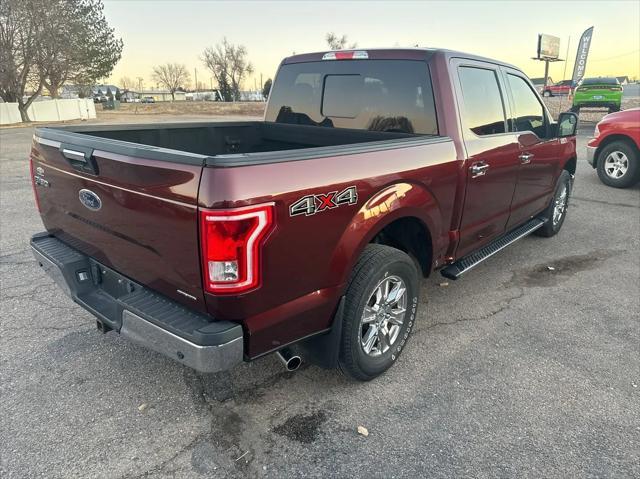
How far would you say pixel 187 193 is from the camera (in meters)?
1.93

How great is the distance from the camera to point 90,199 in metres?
2.51

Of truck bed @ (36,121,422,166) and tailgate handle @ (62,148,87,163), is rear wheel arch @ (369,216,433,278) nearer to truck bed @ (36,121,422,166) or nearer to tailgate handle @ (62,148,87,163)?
truck bed @ (36,121,422,166)

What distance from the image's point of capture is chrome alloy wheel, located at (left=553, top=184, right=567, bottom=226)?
5.69 m

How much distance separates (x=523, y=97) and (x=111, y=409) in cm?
431

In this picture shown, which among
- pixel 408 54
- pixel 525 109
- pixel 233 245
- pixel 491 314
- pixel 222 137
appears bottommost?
pixel 491 314

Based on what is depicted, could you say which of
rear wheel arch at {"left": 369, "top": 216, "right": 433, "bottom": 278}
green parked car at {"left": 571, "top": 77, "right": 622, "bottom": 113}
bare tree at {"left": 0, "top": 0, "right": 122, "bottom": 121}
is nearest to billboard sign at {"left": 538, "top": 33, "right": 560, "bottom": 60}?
green parked car at {"left": 571, "top": 77, "right": 622, "bottom": 113}

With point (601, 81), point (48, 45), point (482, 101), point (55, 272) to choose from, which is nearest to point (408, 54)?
point (482, 101)

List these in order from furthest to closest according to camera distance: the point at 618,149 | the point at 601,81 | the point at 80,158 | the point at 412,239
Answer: the point at 601,81, the point at 618,149, the point at 412,239, the point at 80,158

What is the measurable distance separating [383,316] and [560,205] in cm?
404

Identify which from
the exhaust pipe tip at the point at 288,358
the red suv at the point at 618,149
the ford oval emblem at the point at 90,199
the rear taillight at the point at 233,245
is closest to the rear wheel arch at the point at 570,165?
the red suv at the point at 618,149

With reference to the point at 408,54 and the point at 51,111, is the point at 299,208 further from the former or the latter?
the point at 51,111

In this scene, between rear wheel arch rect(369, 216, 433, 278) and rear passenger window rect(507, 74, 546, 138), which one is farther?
rear passenger window rect(507, 74, 546, 138)

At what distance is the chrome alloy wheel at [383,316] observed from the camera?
2.81 meters

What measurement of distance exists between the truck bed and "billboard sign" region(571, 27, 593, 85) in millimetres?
24949
